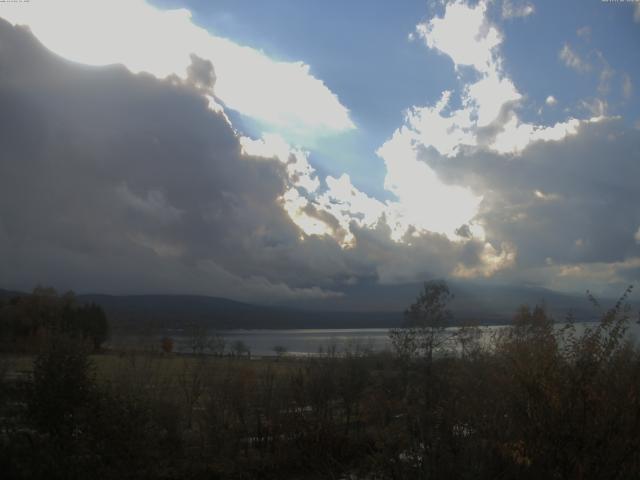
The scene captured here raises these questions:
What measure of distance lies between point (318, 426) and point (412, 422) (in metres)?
8.41

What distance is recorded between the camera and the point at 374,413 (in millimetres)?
14602

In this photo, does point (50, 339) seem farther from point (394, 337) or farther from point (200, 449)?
point (394, 337)

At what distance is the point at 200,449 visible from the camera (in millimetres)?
16141

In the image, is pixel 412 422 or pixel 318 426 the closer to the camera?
pixel 412 422

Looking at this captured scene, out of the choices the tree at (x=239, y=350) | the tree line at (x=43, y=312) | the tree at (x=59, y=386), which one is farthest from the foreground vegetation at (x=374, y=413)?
the tree line at (x=43, y=312)

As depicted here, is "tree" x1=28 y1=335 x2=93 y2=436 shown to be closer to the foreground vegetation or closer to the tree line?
the foreground vegetation

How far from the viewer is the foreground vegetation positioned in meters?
7.02

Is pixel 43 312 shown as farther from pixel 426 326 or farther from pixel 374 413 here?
pixel 374 413

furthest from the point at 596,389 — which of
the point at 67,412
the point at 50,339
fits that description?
the point at 50,339

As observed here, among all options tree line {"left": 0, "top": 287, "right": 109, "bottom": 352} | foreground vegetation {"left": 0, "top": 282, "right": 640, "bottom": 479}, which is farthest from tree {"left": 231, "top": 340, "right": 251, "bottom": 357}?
foreground vegetation {"left": 0, "top": 282, "right": 640, "bottom": 479}

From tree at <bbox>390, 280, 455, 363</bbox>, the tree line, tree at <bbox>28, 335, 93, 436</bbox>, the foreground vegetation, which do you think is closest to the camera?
the foreground vegetation

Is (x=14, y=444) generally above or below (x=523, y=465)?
below

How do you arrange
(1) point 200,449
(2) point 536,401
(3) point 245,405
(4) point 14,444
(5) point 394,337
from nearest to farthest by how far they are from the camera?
(2) point 536,401, (4) point 14,444, (1) point 200,449, (3) point 245,405, (5) point 394,337

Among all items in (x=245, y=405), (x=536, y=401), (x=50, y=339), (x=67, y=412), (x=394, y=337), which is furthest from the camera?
(x=394, y=337)
